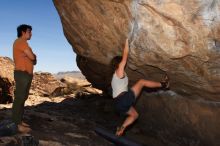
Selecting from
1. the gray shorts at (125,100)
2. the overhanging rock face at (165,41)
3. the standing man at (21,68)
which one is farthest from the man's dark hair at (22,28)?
the gray shorts at (125,100)

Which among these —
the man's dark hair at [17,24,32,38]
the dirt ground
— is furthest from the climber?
the man's dark hair at [17,24,32,38]

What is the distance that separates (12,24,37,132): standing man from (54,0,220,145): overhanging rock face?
1555mm

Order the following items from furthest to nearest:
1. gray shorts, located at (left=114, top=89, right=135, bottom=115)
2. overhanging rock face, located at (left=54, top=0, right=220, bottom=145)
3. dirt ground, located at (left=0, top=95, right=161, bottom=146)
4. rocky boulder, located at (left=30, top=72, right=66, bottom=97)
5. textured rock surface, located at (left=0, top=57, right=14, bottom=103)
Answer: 1. rocky boulder, located at (left=30, top=72, right=66, bottom=97)
2. textured rock surface, located at (left=0, top=57, right=14, bottom=103)
3. gray shorts, located at (left=114, top=89, right=135, bottom=115)
4. dirt ground, located at (left=0, top=95, right=161, bottom=146)
5. overhanging rock face, located at (left=54, top=0, right=220, bottom=145)

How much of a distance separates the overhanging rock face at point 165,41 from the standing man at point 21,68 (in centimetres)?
156

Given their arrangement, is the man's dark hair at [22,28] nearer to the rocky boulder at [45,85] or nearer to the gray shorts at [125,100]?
the gray shorts at [125,100]

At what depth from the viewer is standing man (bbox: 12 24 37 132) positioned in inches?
279

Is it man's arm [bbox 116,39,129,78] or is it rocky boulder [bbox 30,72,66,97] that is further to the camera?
rocky boulder [bbox 30,72,66,97]

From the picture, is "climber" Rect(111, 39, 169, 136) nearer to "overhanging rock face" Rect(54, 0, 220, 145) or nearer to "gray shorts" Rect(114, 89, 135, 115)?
"gray shorts" Rect(114, 89, 135, 115)

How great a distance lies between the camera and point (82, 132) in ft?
27.0

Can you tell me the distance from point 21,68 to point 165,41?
288 centimetres

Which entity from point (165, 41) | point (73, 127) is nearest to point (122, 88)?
point (165, 41)

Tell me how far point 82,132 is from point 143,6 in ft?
11.1

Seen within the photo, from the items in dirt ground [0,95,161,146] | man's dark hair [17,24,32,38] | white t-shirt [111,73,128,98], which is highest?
man's dark hair [17,24,32,38]

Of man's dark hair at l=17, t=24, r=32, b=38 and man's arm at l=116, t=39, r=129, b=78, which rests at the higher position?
man's dark hair at l=17, t=24, r=32, b=38
